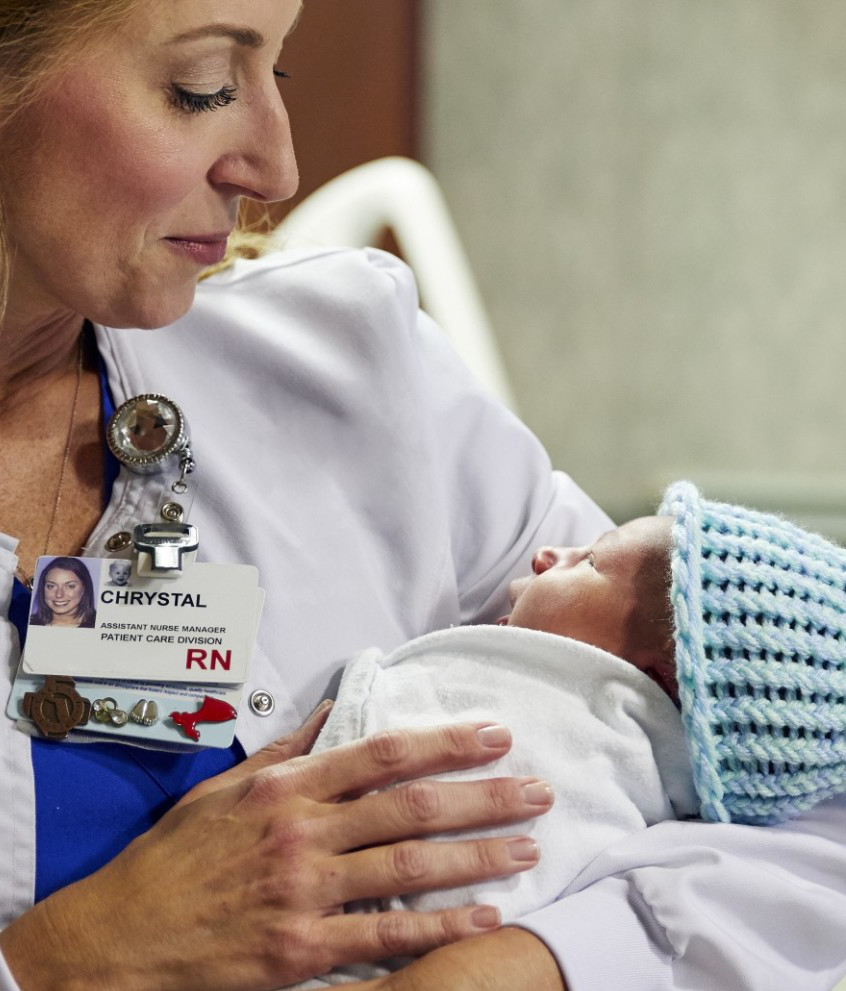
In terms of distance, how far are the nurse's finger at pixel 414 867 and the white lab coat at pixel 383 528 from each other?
68mm

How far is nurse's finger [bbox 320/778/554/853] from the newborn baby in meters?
0.06

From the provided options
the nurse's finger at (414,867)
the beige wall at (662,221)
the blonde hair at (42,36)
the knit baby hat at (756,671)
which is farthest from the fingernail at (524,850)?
the beige wall at (662,221)

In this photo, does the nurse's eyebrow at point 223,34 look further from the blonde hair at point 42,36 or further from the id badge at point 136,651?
the id badge at point 136,651

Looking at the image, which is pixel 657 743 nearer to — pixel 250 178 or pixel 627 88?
pixel 250 178

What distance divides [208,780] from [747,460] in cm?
383

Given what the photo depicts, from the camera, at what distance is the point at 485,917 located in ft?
3.86

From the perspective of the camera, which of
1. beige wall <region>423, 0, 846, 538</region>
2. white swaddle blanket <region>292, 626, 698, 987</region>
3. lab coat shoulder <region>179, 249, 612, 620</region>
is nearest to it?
white swaddle blanket <region>292, 626, 698, 987</region>

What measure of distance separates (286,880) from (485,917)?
0.19 metres

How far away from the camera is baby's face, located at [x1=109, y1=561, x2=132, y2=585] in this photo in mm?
1371

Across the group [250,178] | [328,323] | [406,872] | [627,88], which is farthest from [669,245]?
[406,872]

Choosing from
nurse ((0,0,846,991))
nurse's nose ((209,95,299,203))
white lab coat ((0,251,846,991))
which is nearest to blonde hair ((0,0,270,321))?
nurse ((0,0,846,991))

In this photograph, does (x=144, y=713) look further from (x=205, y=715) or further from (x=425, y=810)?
(x=425, y=810)

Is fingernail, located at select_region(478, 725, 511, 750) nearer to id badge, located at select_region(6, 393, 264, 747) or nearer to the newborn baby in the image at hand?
the newborn baby

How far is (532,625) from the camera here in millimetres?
1423
